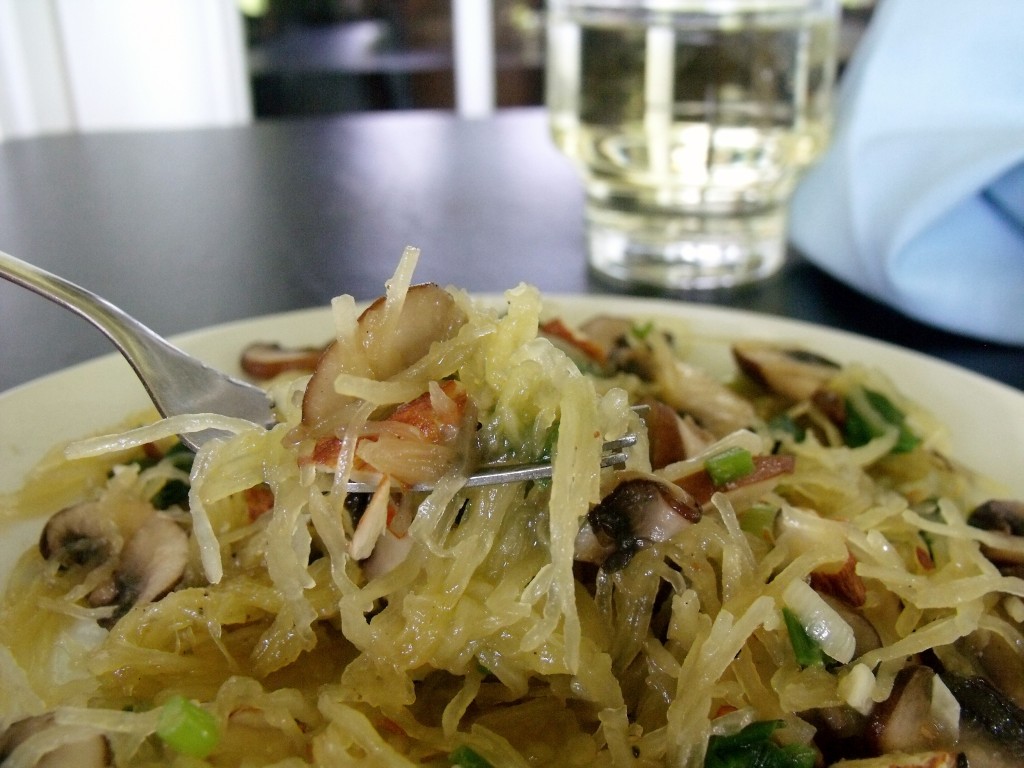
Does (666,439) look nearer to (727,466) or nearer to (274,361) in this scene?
(727,466)

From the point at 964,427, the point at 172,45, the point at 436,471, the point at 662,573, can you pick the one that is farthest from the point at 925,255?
the point at 172,45

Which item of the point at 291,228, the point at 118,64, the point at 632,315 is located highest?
the point at 118,64

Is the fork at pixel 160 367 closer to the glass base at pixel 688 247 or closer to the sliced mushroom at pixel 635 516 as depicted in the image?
the sliced mushroom at pixel 635 516

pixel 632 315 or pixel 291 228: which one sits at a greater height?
pixel 632 315

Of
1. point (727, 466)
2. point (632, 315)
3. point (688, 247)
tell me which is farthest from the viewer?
point (688, 247)

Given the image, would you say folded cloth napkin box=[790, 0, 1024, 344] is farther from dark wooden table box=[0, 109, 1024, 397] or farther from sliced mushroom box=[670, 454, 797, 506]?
sliced mushroom box=[670, 454, 797, 506]

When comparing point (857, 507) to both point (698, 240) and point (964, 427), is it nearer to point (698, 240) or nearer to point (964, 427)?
point (964, 427)

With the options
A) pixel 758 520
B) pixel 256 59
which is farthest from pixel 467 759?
pixel 256 59
